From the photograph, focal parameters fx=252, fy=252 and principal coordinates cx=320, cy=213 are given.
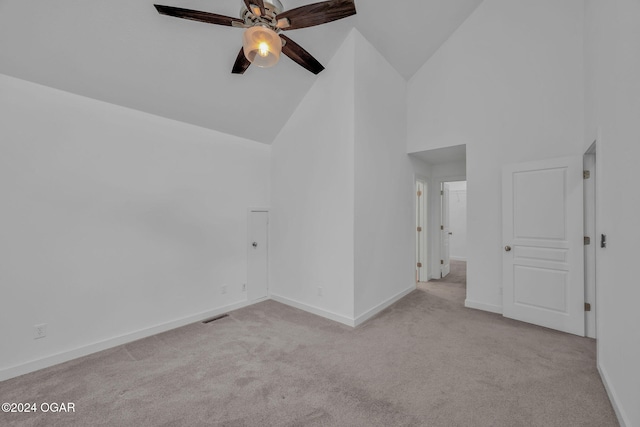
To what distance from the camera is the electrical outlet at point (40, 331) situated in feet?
7.72

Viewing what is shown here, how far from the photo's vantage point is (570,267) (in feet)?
9.87

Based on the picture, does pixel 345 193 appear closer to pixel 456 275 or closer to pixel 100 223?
pixel 100 223

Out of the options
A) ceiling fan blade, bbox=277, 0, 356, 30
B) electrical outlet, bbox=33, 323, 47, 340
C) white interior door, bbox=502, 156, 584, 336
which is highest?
ceiling fan blade, bbox=277, 0, 356, 30

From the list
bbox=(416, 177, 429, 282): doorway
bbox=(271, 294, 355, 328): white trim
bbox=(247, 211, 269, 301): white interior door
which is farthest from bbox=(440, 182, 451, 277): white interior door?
bbox=(247, 211, 269, 301): white interior door

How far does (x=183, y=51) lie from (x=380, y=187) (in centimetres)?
287

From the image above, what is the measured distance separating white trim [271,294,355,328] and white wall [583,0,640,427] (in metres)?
2.19

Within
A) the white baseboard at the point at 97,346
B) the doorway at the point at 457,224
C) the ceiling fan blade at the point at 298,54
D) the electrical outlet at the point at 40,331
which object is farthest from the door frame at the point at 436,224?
the electrical outlet at the point at 40,331

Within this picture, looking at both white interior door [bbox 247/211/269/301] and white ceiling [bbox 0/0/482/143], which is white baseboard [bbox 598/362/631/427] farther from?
white ceiling [bbox 0/0/482/143]

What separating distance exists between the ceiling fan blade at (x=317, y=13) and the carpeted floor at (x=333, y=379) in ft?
9.18

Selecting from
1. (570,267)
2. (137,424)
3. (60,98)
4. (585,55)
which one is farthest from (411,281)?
(60,98)

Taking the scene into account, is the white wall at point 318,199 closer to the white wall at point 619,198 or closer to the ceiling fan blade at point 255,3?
the ceiling fan blade at point 255,3

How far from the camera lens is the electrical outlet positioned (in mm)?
2353

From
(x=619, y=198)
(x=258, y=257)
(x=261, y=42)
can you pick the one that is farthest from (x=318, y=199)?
(x=619, y=198)

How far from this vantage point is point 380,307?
363 centimetres
